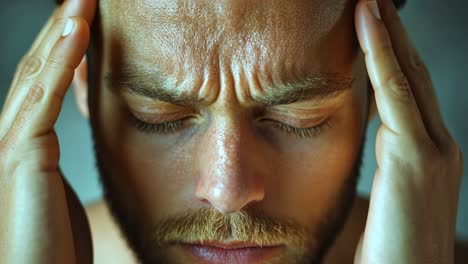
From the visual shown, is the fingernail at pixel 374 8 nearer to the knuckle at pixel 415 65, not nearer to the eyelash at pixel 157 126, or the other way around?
the knuckle at pixel 415 65

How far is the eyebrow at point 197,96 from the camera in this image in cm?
105

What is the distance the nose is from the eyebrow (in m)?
0.06

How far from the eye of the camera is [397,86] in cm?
113

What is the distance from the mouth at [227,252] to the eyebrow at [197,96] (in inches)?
10.4

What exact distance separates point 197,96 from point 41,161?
32cm

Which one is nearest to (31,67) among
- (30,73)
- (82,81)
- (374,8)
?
(30,73)

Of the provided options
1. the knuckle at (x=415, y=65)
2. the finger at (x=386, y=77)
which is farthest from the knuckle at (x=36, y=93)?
the knuckle at (x=415, y=65)

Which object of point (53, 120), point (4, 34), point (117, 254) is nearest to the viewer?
point (53, 120)

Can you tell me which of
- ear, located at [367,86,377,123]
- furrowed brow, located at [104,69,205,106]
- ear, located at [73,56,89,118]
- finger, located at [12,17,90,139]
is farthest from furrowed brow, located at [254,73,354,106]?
ear, located at [73,56,89,118]

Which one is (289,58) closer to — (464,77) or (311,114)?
(311,114)

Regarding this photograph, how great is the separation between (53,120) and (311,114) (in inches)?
18.2

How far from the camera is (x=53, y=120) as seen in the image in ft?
3.74

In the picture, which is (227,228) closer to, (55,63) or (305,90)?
(305,90)

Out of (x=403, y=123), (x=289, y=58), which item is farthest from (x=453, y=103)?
(x=289, y=58)
